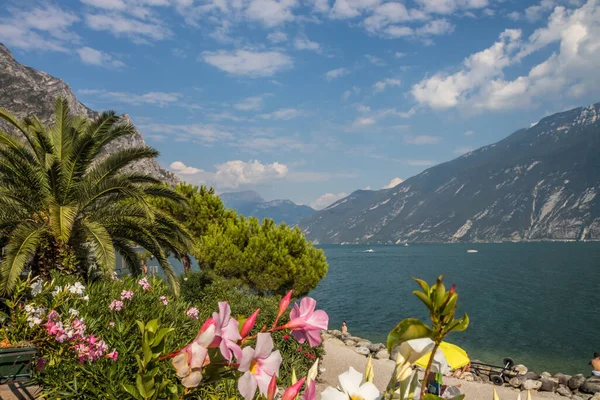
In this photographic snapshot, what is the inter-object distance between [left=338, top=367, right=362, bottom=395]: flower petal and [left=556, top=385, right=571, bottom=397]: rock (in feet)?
68.0

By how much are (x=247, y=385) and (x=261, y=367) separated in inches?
3.4

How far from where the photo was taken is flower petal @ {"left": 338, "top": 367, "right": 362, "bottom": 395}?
3.29 feet

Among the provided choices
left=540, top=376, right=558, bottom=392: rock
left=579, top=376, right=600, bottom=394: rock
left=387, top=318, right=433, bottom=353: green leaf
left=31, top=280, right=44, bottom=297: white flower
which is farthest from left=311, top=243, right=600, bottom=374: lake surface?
left=387, top=318, right=433, bottom=353: green leaf

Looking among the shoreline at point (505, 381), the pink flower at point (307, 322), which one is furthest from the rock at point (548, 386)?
the pink flower at point (307, 322)

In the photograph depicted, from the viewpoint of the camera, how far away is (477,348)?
31.0 m

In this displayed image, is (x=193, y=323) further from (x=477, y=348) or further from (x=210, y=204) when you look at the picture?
(x=477, y=348)

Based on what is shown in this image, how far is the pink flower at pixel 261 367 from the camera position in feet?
3.09

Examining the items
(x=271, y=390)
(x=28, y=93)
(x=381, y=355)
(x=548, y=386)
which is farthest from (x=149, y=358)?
(x=28, y=93)

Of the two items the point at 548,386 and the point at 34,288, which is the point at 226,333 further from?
the point at 548,386

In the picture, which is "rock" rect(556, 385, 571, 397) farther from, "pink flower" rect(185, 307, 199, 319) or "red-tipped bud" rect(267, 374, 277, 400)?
"red-tipped bud" rect(267, 374, 277, 400)

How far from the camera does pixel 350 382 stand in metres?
1.02

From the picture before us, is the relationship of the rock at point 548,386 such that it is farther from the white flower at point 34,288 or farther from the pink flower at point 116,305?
the white flower at point 34,288

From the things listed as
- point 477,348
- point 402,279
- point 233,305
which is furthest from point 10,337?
point 402,279

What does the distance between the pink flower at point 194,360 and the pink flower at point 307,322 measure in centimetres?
27
